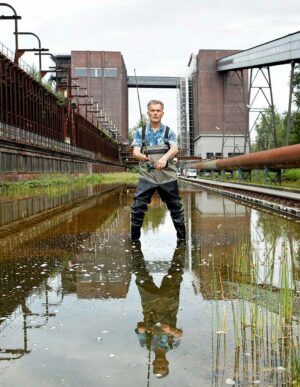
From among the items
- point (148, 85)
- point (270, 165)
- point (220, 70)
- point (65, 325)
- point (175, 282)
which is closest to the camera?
point (65, 325)

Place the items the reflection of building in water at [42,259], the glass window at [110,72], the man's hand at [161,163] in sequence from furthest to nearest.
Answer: the glass window at [110,72] < the man's hand at [161,163] < the reflection of building in water at [42,259]

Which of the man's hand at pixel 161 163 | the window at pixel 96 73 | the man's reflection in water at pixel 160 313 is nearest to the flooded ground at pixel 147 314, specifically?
the man's reflection in water at pixel 160 313

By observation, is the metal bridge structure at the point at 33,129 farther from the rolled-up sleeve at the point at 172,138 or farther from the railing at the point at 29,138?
the rolled-up sleeve at the point at 172,138

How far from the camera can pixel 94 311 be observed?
3.37m

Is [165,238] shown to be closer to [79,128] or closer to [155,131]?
[155,131]

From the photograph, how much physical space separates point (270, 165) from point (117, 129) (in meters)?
79.3

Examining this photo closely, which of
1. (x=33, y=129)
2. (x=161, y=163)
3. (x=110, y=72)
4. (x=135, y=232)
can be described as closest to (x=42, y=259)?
(x=135, y=232)

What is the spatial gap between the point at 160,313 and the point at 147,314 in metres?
0.09

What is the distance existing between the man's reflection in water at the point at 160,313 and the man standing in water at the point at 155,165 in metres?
1.72

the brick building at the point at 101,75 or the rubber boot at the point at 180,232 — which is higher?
the brick building at the point at 101,75

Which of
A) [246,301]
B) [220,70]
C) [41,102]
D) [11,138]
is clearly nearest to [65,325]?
[246,301]

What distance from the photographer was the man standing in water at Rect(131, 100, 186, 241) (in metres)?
6.79

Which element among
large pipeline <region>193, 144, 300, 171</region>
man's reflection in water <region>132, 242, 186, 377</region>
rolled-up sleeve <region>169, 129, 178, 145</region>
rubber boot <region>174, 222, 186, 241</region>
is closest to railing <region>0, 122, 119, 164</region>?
large pipeline <region>193, 144, 300, 171</region>

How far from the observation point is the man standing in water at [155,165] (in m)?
6.79
